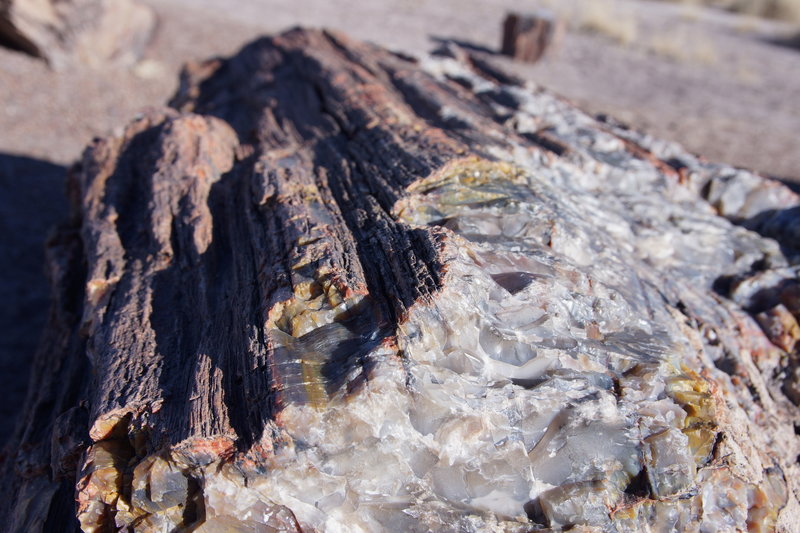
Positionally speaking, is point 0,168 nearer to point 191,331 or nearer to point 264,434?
point 191,331

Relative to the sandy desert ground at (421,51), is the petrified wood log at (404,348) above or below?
below

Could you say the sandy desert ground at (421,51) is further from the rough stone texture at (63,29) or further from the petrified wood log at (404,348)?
the petrified wood log at (404,348)

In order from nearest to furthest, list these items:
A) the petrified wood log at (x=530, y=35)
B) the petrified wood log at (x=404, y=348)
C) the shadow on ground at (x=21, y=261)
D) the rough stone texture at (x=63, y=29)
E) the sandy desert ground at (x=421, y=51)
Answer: the petrified wood log at (x=404, y=348), the shadow on ground at (x=21, y=261), the sandy desert ground at (x=421, y=51), the rough stone texture at (x=63, y=29), the petrified wood log at (x=530, y=35)

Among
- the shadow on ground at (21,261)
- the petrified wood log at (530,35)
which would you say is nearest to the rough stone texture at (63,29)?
the shadow on ground at (21,261)

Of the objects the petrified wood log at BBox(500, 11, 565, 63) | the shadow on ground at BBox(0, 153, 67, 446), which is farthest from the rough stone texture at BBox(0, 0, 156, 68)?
the petrified wood log at BBox(500, 11, 565, 63)

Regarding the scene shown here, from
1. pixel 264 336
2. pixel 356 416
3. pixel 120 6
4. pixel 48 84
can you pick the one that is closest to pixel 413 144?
pixel 264 336

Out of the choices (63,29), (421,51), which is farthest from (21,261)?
(63,29)

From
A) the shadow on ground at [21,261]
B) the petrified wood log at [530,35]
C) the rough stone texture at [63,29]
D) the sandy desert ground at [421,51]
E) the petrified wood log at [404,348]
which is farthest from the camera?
the petrified wood log at [530,35]
